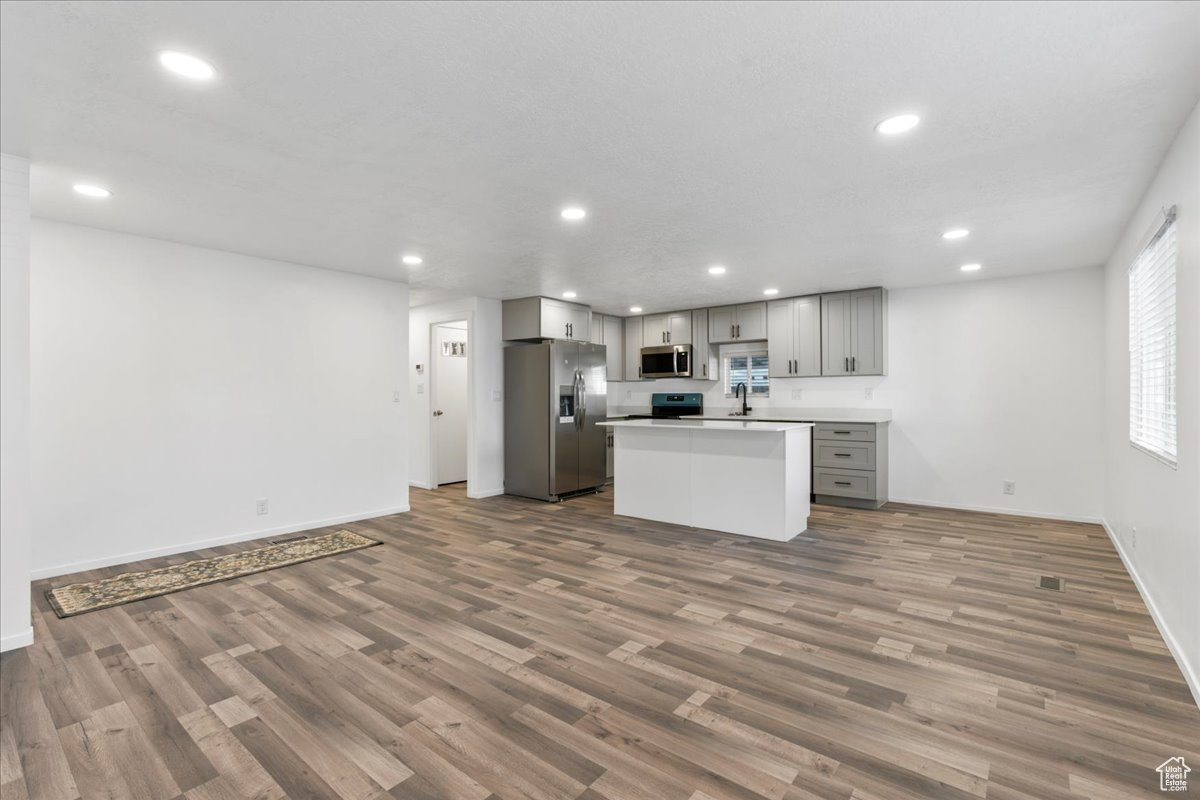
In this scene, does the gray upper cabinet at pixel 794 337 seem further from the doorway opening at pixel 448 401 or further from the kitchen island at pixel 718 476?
the doorway opening at pixel 448 401

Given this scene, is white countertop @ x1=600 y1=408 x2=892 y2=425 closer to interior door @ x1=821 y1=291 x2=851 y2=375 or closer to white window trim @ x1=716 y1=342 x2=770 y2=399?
white window trim @ x1=716 y1=342 x2=770 y2=399

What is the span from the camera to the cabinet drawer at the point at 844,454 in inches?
230

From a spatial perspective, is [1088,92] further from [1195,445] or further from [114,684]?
[114,684]

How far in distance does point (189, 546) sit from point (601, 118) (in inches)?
177

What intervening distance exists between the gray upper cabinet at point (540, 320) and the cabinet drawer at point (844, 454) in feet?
10.1

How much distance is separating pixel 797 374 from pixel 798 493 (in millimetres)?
2203

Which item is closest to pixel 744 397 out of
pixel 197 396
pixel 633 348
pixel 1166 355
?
pixel 633 348

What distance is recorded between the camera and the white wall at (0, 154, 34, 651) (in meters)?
2.78

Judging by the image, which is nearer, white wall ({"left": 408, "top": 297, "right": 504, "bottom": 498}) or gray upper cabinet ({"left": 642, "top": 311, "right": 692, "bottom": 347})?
white wall ({"left": 408, "top": 297, "right": 504, "bottom": 498})

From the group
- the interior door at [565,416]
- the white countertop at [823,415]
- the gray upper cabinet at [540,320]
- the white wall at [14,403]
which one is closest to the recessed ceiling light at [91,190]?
the white wall at [14,403]

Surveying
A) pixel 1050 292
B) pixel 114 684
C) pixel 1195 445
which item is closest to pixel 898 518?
pixel 1050 292

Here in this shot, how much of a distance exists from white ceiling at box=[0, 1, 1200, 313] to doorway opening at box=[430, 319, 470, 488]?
132 inches
